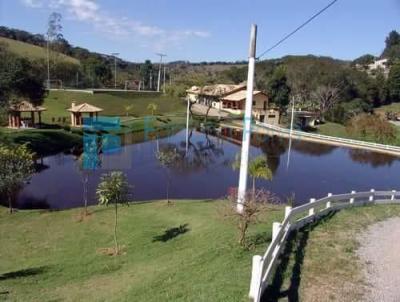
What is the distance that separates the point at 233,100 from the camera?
6438cm

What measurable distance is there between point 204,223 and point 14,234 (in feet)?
23.3

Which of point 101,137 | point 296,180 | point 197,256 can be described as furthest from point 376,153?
point 197,256

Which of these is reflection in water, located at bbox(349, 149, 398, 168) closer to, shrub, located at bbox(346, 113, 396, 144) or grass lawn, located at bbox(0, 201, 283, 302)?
shrub, located at bbox(346, 113, 396, 144)

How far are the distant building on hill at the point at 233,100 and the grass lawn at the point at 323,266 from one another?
47.0 m

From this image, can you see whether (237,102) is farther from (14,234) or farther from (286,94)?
(14,234)

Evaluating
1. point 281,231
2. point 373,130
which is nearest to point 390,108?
point 373,130

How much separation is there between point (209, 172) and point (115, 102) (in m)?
37.4

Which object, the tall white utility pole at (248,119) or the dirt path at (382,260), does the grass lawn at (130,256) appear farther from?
the dirt path at (382,260)

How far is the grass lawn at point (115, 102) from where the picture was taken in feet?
173

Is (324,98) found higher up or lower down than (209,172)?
higher up

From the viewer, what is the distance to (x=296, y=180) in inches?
1067

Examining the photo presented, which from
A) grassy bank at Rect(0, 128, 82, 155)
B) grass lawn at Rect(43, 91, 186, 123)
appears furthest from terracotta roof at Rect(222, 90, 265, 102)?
grassy bank at Rect(0, 128, 82, 155)

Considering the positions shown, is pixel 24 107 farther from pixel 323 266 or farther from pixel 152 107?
pixel 323 266

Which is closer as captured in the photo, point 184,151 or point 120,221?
point 120,221
